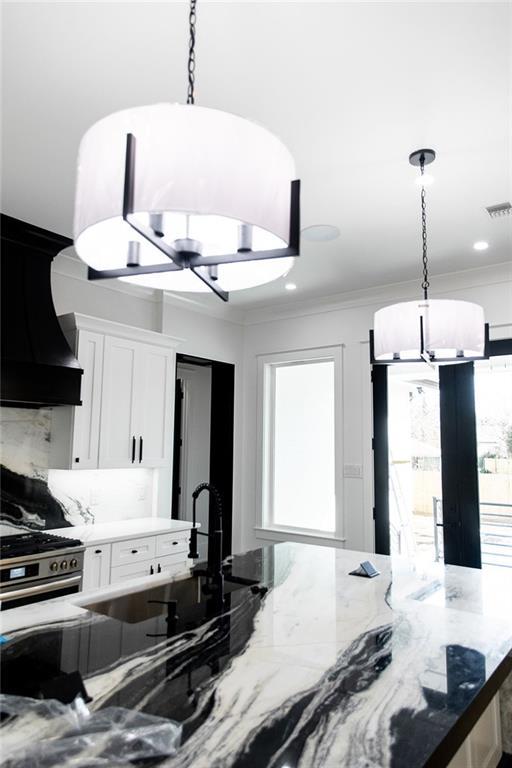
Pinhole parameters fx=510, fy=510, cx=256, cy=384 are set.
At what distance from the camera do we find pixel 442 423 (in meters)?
4.22

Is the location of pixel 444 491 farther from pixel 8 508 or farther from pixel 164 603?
pixel 8 508

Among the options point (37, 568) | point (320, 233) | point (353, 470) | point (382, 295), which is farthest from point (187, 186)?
point (353, 470)

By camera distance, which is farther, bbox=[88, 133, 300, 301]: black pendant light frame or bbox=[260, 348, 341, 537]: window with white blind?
bbox=[260, 348, 341, 537]: window with white blind

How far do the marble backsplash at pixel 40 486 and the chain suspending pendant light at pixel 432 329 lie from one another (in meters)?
2.54

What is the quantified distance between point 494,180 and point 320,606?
2.38m

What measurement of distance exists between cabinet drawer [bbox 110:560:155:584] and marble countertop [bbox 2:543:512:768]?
1.58m

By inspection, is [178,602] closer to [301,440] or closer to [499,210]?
[499,210]

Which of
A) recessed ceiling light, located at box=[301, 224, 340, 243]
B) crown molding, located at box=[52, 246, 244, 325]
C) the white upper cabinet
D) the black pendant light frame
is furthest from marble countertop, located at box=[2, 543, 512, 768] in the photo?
crown molding, located at box=[52, 246, 244, 325]

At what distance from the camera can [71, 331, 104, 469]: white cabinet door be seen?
359 cm

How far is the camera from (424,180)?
2730 mm

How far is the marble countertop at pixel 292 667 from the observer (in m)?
0.98

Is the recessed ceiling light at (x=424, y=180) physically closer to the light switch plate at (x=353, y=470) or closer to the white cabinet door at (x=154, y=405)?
the white cabinet door at (x=154, y=405)

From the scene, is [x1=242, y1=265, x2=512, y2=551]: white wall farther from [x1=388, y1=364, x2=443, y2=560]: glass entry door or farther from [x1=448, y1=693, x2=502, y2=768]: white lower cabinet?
[x1=448, y1=693, x2=502, y2=768]: white lower cabinet

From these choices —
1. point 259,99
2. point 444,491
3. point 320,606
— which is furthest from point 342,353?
point 320,606
